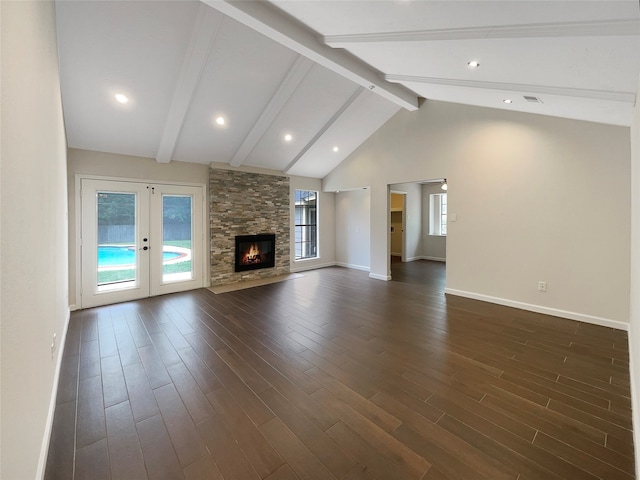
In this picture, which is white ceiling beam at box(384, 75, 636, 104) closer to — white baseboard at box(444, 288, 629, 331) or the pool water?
white baseboard at box(444, 288, 629, 331)

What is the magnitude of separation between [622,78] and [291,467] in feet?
12.2

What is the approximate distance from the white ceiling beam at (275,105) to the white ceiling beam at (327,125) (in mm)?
1181

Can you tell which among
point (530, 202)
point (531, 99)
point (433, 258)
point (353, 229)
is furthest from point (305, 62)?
point (433, 258)

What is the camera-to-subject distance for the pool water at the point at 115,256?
187 inches

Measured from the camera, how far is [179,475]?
1.56 meters

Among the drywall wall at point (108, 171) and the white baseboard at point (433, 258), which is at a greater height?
the drywall wall at point (108, 171)

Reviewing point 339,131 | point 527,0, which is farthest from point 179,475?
point 339,131

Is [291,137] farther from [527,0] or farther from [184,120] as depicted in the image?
[527,0]

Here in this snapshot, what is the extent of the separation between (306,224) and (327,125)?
3180 mm

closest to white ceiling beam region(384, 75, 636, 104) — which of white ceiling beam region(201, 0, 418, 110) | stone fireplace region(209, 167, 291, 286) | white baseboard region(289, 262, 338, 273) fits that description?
white ceiling beam region(201, 0, 418, 110)

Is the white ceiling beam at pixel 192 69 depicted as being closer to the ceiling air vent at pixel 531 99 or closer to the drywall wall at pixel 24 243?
the drywall wall at pixel 24 243

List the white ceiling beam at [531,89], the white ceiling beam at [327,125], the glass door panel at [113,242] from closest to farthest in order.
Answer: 1. the white ceiling beam at [531,89]
2. the glass door panel at [113,242]
3. the white ceiling beam at [327,125]

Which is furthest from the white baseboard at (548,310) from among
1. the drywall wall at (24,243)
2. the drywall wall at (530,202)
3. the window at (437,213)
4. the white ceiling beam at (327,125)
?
the drywall wall at (24,243)

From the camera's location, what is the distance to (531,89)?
9.70ft
